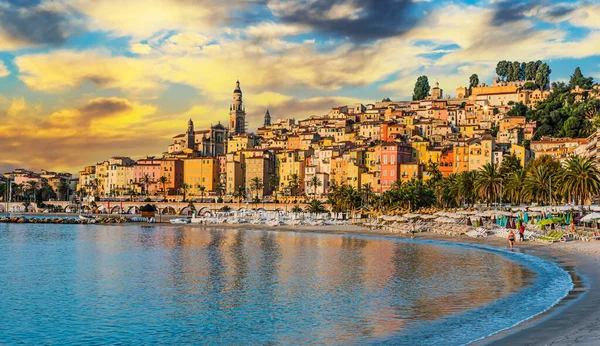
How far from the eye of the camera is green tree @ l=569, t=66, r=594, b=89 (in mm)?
168375

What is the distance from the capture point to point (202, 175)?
539ft

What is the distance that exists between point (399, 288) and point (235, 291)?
7470mm

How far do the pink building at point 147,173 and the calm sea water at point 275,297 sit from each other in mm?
123552

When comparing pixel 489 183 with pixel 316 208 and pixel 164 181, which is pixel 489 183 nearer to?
pixel 316 208

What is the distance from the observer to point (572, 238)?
1850 inches

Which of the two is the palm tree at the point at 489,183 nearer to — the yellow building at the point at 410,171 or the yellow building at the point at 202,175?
the yellow building at the point at 410,171

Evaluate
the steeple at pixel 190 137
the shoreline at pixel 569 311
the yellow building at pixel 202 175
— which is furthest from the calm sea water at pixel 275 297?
the steeple at pixel 190 137

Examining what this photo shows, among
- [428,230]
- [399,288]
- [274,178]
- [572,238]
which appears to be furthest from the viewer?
[274,178]

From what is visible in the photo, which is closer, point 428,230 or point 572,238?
point 572,238

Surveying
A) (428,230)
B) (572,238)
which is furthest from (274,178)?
(572,238)

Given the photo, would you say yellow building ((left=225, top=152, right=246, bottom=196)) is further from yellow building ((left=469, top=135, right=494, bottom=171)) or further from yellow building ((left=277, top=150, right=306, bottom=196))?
yellow building ((left=469, top=135, right=494, bottom=171))

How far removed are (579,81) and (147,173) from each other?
378 ft

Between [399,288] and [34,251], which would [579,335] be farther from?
[34,251]

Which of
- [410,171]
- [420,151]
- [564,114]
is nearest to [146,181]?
[420,151]
